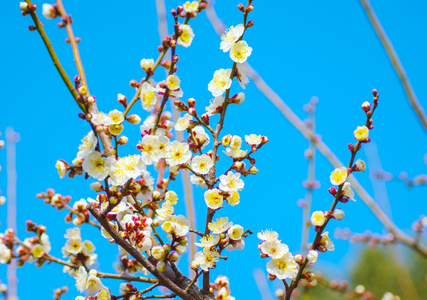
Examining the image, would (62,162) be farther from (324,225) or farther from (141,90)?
(324,225)

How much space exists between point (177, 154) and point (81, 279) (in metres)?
0.65

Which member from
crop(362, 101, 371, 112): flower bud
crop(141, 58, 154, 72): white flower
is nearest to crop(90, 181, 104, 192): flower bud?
crop(141, 58, 154, 72): white flower

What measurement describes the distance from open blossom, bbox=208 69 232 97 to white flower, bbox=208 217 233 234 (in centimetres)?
54

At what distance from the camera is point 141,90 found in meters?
1.54

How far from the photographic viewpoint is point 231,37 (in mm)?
1750

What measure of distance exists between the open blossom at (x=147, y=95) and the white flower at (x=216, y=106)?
281mm

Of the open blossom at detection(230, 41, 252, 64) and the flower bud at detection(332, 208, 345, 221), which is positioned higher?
the open blossom at detection(230, 41, 252, 64)

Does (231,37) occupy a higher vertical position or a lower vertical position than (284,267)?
higher

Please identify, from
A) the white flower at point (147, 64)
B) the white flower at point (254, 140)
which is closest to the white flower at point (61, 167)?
the white flower at point (147, 64)

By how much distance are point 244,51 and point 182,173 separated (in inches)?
34.2

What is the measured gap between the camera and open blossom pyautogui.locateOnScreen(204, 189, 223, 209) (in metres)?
1.55

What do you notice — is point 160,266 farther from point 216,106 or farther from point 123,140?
point 216,106

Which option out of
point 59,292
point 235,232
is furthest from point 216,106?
point 59,292

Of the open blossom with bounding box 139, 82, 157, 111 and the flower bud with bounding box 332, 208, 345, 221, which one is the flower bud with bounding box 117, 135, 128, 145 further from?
the flower bud with bounding box 332, 208, 345, 221
